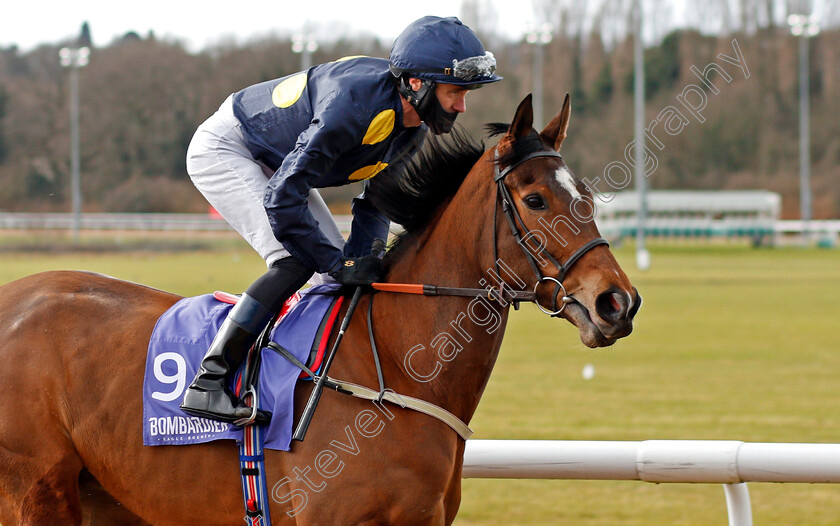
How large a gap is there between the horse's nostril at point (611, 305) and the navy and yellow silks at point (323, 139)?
92cm

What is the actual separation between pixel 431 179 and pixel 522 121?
16.8 inches

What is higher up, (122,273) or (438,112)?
(438,112)

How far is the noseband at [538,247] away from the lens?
282 centimetres

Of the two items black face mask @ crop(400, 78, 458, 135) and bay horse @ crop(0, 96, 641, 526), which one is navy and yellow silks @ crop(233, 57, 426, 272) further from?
bay horse @ crop(0, 96, 641, 526)

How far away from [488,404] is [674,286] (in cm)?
1517

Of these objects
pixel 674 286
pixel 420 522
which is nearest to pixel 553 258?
pixel 420 522

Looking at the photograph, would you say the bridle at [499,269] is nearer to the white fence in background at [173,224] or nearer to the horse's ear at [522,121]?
the horse's ear at [522,121]

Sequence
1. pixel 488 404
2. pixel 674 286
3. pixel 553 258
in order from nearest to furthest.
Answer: pixel 553 258 < pixel 488 404 < pixel 674 286

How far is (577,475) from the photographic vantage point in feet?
12.4

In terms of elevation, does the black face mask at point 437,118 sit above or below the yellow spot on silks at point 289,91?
below

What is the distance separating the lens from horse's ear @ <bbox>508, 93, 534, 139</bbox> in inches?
114

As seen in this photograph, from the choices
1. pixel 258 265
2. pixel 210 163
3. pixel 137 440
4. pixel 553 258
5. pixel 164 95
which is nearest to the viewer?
pixel 553 258

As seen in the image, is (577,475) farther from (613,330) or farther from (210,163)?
(210,163)

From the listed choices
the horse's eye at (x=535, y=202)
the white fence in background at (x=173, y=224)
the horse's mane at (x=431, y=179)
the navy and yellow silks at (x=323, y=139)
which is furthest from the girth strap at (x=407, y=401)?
the white fence in background at (x=173, y=224)
